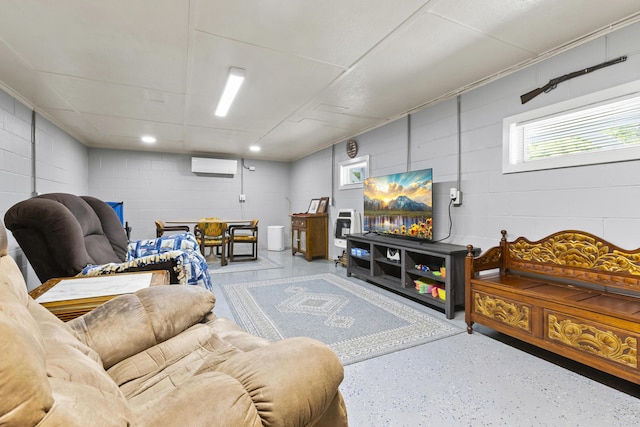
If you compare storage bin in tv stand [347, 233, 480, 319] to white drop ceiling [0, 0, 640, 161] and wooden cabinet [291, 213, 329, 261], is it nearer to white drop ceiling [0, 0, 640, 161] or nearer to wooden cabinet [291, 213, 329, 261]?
wooden cabinet [291, 213, 329, 261]

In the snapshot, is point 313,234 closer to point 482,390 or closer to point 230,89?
point 230,89

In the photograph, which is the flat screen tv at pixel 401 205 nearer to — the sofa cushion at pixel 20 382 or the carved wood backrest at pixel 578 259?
the carved wood backrest at pixel 578 259

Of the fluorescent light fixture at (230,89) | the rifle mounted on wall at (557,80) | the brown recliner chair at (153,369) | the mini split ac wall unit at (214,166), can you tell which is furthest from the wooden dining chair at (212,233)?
the rifle mounted on wall at (557,80)

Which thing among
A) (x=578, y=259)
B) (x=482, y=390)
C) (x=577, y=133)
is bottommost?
(x=482, y=390)

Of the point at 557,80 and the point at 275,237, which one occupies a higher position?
the point at 557,80

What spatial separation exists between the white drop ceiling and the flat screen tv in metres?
0.91

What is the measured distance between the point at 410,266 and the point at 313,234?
102 inches

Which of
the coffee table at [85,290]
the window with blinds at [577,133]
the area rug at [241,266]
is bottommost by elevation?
the area rug at [241,266]

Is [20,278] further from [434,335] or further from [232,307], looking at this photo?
[434,335]

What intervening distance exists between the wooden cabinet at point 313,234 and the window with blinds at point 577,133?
11.5 ft

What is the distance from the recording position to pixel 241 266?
503 centimetres

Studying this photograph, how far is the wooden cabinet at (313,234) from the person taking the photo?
5.55m

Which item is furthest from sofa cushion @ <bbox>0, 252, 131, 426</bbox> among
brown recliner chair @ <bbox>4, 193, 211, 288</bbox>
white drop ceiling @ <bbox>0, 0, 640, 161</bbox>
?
white drop ceiling @ <bbox>0, 0, 640, 161</bbox>

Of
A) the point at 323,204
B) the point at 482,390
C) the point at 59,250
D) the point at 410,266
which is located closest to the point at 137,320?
the point at 59,250
